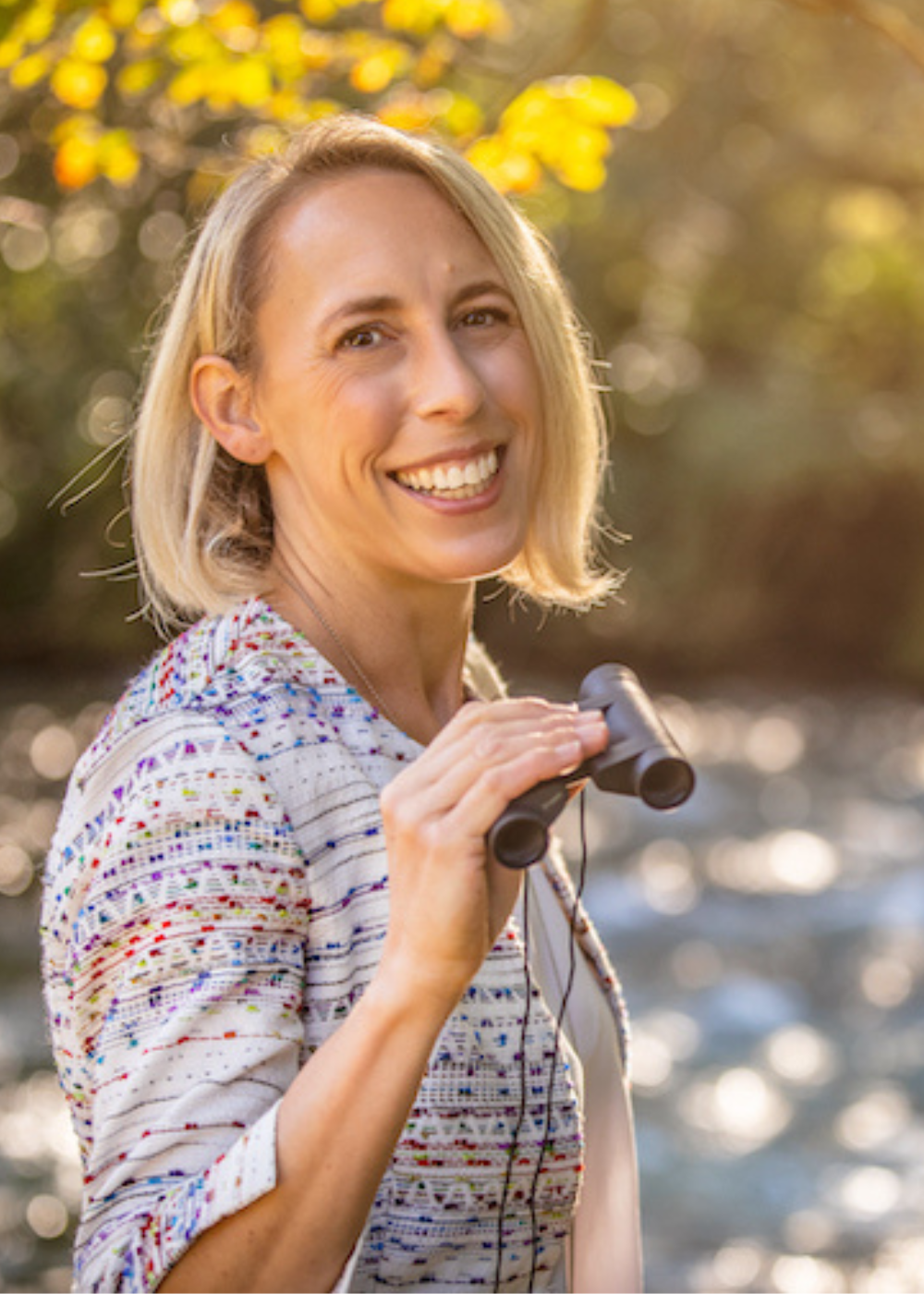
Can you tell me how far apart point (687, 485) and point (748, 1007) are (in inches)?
266

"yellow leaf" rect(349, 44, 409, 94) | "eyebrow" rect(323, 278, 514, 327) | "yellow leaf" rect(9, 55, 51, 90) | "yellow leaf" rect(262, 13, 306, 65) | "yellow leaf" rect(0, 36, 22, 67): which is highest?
"yellow leaf" rect(349, 44, 409, 94)

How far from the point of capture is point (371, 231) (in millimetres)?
1899

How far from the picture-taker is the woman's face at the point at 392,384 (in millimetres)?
1882

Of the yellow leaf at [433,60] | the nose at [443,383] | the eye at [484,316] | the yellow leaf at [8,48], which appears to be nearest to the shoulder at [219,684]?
the nose at [443,383]

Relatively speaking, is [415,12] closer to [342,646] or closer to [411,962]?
[342,646]

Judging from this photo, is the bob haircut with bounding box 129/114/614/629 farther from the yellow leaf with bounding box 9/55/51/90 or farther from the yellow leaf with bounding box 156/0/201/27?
the yellow leaf with bounding box 156/0/201/27

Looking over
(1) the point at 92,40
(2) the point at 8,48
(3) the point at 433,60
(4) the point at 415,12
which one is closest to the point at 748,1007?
(3) the point at 433,60

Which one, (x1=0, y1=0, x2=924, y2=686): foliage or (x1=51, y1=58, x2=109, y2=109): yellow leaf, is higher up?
(x1=0, y1=0, x2=924, y2=686): foliage

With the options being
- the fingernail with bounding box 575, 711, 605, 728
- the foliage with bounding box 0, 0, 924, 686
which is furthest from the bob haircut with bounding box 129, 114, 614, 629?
the foliage with bounding box 0, 0, 924, 686

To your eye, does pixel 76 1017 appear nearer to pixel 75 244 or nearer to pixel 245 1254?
pixel 245 1254

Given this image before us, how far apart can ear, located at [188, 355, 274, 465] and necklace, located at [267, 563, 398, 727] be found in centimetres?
14

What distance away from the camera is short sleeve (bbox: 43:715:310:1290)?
60.3 inches

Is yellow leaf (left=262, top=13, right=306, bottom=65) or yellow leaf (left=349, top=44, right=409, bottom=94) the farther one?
yellow leaf (left=349, top=44, right=409, bottom=94)

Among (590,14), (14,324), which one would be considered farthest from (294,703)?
(14,324)
